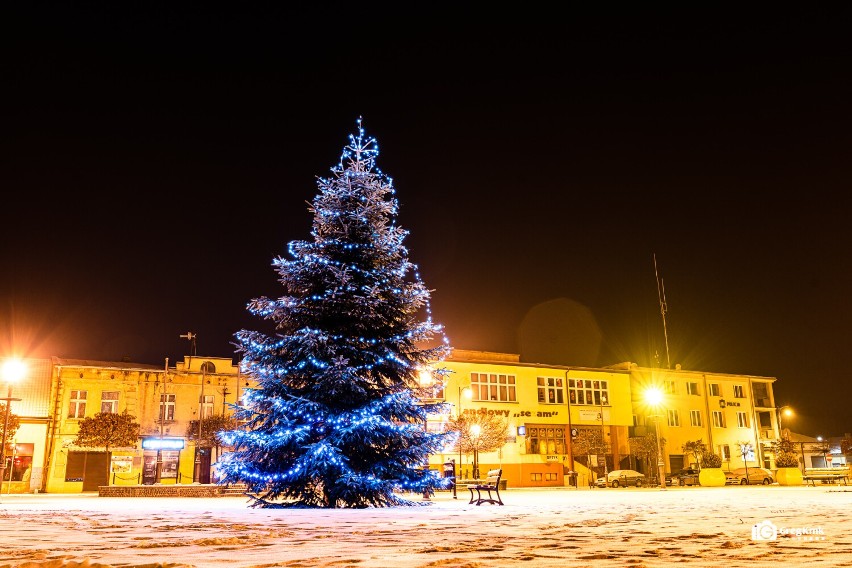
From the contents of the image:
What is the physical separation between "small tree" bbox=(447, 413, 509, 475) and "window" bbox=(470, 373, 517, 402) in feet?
11.0

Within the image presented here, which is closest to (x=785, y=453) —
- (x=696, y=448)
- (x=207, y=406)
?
(x=696, y=448)

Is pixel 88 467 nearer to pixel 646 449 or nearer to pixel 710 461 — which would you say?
pixel 646 449

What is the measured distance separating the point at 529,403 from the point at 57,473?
30.5 metres

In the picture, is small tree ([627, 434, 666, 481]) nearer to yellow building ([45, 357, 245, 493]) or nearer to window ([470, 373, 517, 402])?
window ([470, 373, 517, 402])

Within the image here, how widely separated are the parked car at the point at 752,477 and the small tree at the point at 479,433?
14.8 m

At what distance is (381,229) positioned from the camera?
54.6 feet

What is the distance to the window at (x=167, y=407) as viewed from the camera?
43469mm

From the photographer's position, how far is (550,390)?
5209 centimetres

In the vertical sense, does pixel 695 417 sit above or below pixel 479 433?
above

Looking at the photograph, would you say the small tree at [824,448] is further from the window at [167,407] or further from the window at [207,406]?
the window at [167,407]

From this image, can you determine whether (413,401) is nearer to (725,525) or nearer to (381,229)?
(381,229)

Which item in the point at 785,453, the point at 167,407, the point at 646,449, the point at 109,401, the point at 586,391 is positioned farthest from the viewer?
the point at 586,391

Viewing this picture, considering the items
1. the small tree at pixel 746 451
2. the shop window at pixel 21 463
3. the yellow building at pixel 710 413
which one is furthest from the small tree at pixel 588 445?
the shop window at pixel 21 463

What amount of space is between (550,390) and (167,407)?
1055 inches
